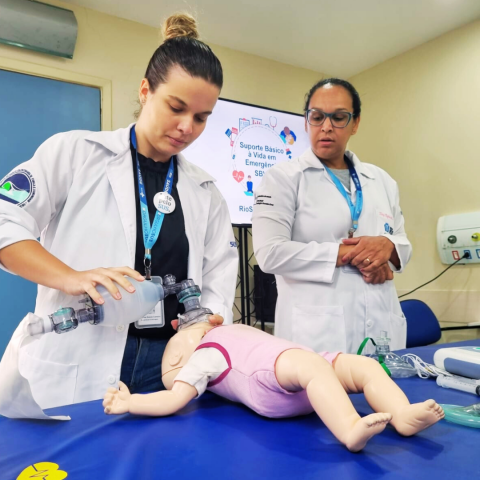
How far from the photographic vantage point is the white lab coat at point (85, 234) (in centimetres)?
105

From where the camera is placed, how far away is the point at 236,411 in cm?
86

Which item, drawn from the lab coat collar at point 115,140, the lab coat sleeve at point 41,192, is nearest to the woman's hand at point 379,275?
the lab coat collar at point 115,140

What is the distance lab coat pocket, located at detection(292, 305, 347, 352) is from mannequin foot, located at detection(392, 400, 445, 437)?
91 centimetres

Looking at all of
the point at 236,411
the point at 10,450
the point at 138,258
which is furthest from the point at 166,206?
the point at 10,450

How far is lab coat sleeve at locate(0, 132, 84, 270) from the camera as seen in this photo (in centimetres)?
94

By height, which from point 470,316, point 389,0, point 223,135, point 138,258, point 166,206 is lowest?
point 470,316

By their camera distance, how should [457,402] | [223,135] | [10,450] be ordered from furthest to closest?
[223,135], [457,402], [10,450]

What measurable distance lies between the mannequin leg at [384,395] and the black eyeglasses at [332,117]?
1.13 meters

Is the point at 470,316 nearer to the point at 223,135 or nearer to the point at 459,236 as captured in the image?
the point at 459,236

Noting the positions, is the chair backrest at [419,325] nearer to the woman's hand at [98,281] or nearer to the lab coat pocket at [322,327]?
the lab coat pocket at [322,327]

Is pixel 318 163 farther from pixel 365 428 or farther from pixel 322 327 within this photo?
pixel 365 428

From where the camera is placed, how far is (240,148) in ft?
11.0

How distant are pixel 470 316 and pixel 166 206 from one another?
2619mm

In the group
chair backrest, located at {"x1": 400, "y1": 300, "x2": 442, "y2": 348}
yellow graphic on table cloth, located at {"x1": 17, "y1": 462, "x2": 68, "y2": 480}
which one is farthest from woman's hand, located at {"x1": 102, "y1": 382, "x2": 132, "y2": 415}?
chair backrest, located at {"x1": 400, "y1": 300, "x2": 442, "y2": 348}
